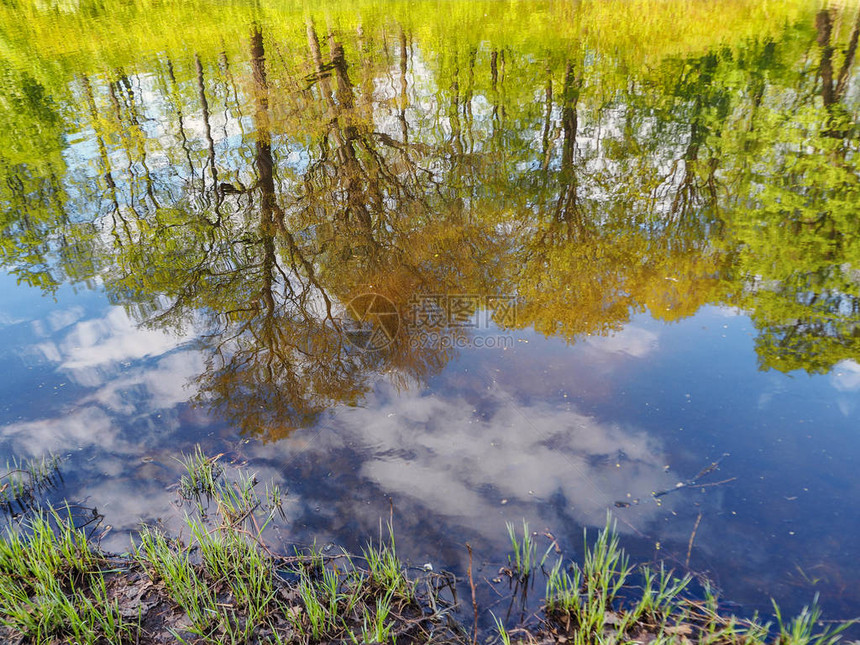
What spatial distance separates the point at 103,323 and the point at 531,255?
6.02 meters

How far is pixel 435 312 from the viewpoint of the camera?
6438 millimetres

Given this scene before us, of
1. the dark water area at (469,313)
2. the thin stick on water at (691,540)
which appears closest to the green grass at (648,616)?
the thin stick on water at (691,540)

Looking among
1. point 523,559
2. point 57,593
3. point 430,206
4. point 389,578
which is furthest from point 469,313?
point 57,593

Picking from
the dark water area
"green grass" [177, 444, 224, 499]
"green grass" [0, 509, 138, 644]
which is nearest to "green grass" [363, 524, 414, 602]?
the dark water area

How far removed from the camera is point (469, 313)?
6.43 m

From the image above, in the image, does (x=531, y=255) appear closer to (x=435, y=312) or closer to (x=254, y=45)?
(x=435, y=312)

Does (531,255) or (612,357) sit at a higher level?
(531,255)

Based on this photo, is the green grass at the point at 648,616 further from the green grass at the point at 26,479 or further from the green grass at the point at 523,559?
the green grass at the point at 26,479

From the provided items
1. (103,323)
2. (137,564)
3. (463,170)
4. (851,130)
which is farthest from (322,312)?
(851,130)

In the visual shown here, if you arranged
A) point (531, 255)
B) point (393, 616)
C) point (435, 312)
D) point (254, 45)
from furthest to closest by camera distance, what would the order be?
point (254, 45), point (531, 255), point (435, 312), point (393, 616)

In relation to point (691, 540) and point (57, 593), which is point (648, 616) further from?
point (57, 593)

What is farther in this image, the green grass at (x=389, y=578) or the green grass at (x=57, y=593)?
the green grass at (x=389, y=578)

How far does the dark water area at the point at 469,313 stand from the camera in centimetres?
401

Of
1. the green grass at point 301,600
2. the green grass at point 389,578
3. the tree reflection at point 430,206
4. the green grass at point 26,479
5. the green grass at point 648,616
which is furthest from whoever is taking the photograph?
the tree reflection at point 430,206
